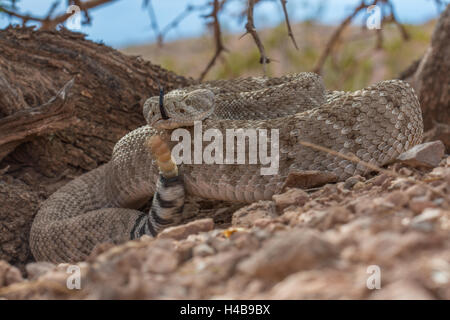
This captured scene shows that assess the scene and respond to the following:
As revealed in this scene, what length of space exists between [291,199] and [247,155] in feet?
2.30

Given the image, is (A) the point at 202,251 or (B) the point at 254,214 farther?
(B) the point at 254,214

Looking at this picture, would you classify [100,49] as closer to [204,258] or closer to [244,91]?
[244,91]

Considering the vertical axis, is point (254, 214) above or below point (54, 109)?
below

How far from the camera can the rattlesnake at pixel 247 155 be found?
144 inches

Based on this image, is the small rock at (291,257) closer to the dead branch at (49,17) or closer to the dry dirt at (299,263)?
the dry dirt at (299,263)

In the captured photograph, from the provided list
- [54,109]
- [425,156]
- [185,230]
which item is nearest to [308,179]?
[425,156]

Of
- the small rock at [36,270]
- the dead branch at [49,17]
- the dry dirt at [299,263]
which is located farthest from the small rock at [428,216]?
the dead branch at [49,17]

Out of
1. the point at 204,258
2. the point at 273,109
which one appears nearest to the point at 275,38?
the point at 273,109

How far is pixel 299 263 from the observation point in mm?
1794

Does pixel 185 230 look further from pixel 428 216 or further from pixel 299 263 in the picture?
pixel 428 216

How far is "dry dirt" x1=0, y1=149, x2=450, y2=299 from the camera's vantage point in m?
1.68

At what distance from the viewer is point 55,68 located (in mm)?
5426

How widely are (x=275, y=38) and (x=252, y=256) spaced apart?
630 inches
